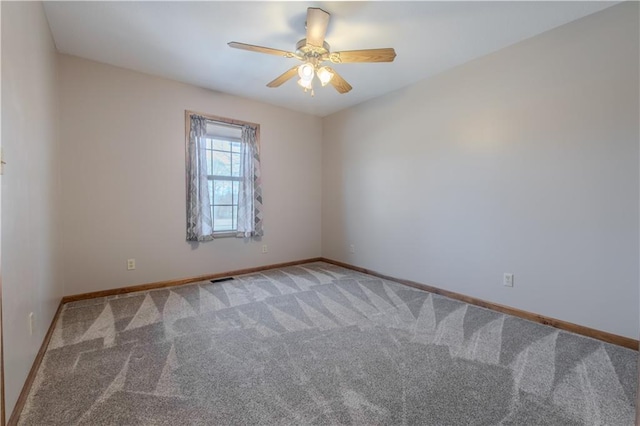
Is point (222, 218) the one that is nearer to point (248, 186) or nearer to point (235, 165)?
point (248, 186)

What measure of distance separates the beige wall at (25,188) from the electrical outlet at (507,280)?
354 centimetres

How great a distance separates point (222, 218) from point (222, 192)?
1.22 ft

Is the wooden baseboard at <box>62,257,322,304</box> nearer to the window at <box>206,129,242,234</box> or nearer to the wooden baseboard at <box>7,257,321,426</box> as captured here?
the wooden baseboard at <box>7,257,321,426</box>

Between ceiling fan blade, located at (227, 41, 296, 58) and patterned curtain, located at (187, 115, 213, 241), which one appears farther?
patterned curtain, located at (187, 115, 213, 241)

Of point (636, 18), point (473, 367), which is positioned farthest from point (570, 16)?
point (473, 367)

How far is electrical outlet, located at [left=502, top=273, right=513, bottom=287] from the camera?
2.71 metres

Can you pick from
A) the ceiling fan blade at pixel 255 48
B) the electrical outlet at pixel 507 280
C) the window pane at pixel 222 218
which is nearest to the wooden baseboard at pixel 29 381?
the window pane at pixel 222 218

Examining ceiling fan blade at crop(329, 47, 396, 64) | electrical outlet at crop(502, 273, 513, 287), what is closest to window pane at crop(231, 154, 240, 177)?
ceiling fan blade at crop(329, 47, 396, 64)

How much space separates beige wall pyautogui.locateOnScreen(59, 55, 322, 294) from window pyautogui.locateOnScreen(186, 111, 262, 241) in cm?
12

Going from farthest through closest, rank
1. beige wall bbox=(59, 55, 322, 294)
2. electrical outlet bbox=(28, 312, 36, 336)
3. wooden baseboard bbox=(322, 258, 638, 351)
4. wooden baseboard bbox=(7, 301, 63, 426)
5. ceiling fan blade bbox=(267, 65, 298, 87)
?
beige wall bbox=(59, 55, 322, 294), ceiling fan blade bbox=(267, 65, 298, 87), wooden baseboard bbox=(322, 258, 638, 351), electrical outlet bbox=(28, 312, 36, 336), wooden baseboard bbox=(7, 301, 63, 426)

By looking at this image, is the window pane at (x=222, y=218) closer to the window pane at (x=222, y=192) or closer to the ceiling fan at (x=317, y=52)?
the window pane at (x=222, y=192)

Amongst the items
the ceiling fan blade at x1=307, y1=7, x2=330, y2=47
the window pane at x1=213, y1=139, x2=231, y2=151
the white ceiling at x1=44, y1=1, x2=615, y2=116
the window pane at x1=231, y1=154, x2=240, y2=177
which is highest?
the white ceiling at x1=44, y1=1, x2=615, y2=116

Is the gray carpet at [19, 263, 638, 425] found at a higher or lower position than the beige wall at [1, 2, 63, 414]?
lower

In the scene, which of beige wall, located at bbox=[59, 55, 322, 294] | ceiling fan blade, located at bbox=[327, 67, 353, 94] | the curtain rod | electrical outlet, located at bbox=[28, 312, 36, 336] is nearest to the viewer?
electrical outlet, located at bbox=[28, 312, 36, 336]
